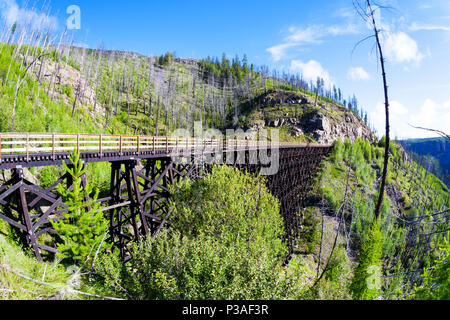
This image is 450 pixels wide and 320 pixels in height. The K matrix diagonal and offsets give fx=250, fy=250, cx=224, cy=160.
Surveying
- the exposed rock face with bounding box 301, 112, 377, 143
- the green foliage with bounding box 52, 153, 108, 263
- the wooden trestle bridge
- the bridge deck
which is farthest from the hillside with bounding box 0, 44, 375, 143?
the green foliage with bounding box 52, 153, 108, 263

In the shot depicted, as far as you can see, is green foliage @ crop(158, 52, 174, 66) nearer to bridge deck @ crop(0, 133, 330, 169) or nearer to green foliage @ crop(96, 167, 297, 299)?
bridge deck @ crop(0, 133, 330, 169)

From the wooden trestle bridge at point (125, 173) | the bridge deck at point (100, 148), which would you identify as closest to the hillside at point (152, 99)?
the wooden trestle bridge at point (125, 173)

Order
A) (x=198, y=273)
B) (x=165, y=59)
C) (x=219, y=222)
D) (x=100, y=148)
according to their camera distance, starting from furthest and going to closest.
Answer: (x=165, y=59), (x=219, y=222), (x=100, y=148), (x=198, y=273)

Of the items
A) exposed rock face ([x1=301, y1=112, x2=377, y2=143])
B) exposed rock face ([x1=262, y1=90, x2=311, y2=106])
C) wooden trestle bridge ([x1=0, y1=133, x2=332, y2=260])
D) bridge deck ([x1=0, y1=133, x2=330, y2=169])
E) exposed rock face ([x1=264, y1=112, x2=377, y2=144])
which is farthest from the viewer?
exposed rock face ([x1=262, y1=90, x2=311, y2=106])

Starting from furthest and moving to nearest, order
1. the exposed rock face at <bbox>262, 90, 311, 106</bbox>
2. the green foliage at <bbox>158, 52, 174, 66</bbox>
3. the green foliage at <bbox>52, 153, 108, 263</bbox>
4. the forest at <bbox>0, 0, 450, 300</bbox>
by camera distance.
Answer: the green foliage at <bbox>158, 52, 174, 66</bbox>, the exposed rock face at <bbox>262, 90, 311, 106</bbox>, the green foliage at <bbox>52, 153, 108, 263</bbox>, the forest at <bbox>0, 0, 450, 300</bbox>

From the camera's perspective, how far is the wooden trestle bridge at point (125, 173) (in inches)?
356

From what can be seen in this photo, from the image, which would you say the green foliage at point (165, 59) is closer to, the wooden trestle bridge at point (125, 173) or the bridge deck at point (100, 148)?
the wooden trestle bridge at point (125, 173)

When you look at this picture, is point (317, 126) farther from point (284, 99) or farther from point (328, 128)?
point (284, 99)

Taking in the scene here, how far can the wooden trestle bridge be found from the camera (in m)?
9.04

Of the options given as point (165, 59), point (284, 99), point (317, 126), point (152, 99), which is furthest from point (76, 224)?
point (165, 59)

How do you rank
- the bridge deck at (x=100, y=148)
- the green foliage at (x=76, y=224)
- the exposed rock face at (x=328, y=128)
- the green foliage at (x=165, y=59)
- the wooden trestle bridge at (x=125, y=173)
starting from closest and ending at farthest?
1. the bridge deck at (x=100, y=148)
2. the wooden trestle bridge at (x=125, y=173)
3. the green foliage at (x=76, y=224)
4. the exposed rock face at (x=328, y=128)
5. the green foliage at (x=165, y=59)

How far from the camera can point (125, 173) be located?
41.4 ft

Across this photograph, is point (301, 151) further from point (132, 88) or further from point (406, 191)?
point (132, 88)
